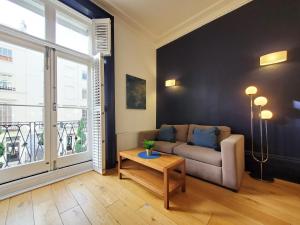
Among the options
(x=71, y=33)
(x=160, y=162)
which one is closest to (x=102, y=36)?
(x=71, y=33)

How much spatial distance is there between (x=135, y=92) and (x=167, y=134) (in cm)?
125

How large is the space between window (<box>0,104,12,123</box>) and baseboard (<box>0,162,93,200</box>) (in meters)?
0.81

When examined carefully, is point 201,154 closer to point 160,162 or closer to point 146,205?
point 160,162

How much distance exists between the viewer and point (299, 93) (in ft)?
6.45

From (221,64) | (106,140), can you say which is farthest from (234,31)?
(106,140)

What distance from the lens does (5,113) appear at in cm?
179

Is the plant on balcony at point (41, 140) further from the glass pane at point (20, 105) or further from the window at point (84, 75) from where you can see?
the window at point (84, 75)

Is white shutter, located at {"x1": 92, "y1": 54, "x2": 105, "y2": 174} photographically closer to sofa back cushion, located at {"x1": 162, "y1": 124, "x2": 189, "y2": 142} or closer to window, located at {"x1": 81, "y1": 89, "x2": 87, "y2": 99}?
window, located at {"x1": 81, "y1": 89, "x2": 87, "y2": 99}

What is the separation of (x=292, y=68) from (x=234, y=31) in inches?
44.5

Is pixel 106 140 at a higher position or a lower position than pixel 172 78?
lower

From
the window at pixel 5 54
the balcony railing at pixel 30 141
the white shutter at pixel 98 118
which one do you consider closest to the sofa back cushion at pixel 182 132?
the white shutter at pixel 98 118

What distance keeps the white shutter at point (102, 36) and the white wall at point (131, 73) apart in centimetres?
40

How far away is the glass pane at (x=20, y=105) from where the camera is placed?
1.81m

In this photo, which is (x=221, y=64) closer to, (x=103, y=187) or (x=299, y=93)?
(x=299, y=93)
